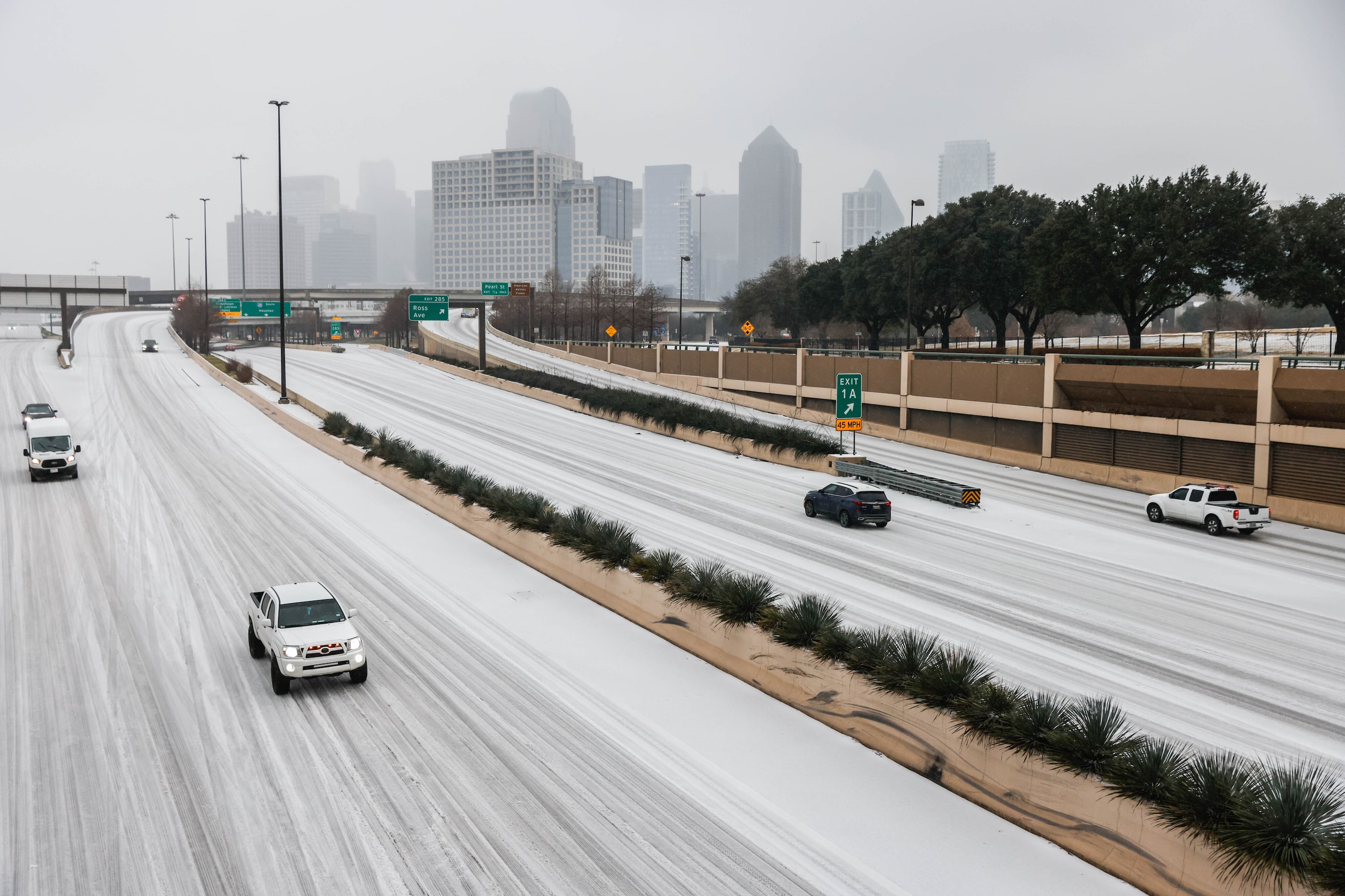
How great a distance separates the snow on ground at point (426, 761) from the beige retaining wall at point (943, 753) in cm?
27

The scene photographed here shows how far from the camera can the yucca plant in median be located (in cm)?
941

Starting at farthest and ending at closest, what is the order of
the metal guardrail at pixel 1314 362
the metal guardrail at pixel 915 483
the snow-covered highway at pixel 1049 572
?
1. the metal guardrail at pixel 915 483
2. the metal guardrail at pixel 1314 362
3. the snow-covered highway at pixel 1049 572

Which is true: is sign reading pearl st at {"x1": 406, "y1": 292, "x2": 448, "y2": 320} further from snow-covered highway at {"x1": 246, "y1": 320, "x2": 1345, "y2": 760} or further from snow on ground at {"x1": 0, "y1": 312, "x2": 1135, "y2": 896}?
snow on ground at {"x1": 0, "y1": 312, "x2": 1135, "y2": 896}

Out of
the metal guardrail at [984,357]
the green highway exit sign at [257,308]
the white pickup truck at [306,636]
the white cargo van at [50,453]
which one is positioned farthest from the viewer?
the green highway exit sign at [257,308]

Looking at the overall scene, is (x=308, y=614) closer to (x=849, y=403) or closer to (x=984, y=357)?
(x=849, y=403)

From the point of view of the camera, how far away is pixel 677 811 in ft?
42.5

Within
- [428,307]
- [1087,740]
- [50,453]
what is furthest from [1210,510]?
[428,307]

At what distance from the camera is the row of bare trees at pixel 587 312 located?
115188mm

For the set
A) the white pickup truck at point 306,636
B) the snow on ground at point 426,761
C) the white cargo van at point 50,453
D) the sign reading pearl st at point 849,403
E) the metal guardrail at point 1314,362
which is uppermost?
the metal guardrail at point 1314,362

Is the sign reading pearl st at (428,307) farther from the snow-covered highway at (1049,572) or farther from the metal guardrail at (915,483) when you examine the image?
the metal guardrail at (915,483)

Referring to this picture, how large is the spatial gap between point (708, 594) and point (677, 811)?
20.5 ft

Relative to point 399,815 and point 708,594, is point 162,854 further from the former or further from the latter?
point 708,594

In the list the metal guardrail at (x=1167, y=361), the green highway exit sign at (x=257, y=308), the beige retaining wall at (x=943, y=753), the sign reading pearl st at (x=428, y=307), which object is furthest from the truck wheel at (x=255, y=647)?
the green highway exit sign at (x=257, y=308)

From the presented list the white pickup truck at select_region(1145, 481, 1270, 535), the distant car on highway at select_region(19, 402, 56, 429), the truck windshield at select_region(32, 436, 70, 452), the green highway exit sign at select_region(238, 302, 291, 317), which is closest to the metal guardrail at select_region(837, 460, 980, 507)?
the white pickup truck at select_region(1145, 481, 1270, 535)
